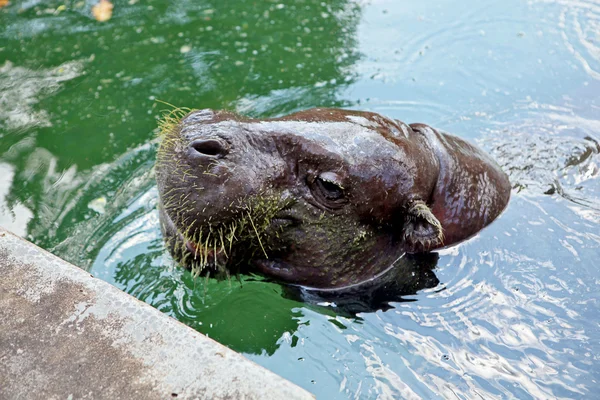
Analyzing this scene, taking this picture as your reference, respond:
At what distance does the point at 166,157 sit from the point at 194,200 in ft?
1.23

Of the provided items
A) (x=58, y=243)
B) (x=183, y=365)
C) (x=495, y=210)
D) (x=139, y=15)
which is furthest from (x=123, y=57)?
(x=183, y=365)

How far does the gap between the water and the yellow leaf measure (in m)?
0.17

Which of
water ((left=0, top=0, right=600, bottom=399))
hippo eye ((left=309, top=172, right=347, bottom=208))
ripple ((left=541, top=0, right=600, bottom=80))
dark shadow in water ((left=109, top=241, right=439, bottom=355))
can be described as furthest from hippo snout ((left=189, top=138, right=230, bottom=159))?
ripple ((left=541, top=0, right=600, bottom=80))

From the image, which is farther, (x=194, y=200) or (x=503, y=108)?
(x=503, y=108)

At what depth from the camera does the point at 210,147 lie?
4012 mm

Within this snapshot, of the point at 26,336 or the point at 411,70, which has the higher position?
the point at 26,336

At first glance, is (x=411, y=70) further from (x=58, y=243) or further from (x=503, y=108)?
(x=58, y=243)

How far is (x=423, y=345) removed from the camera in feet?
15.0

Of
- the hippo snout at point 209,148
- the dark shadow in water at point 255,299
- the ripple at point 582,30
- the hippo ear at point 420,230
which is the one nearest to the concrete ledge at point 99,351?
the hippo snout at point 209,148

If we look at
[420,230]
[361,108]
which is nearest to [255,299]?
[420,230]

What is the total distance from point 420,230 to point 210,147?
1558mm

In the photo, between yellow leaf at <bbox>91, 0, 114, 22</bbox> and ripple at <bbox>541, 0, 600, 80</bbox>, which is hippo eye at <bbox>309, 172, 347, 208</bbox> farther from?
yellow leaf at <bbox>91, 0, 114, 22</bbox>

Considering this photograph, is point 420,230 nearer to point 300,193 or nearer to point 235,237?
point 300,193

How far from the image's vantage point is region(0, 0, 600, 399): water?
4.57 m
